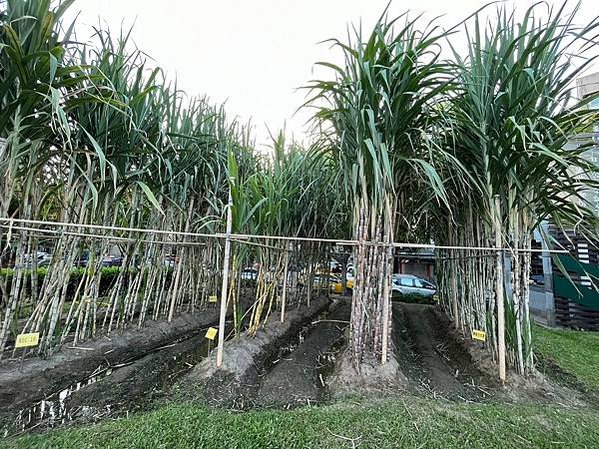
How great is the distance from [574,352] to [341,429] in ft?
9.66

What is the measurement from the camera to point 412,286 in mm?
8125

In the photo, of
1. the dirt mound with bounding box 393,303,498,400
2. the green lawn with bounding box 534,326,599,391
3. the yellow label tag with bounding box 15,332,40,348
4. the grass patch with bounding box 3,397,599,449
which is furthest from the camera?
the green lawn with bounding box 534,326,599,391

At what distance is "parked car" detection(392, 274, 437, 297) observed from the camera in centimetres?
791

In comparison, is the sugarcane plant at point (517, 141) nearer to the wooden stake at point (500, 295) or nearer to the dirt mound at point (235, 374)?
the wooden stake at point (500, 295)

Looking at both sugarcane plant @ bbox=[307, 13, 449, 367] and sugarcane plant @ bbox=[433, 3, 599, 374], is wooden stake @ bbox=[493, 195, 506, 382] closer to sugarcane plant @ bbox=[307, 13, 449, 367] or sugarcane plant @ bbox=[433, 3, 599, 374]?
sugarcane plant @ bbox=[433, 3, 599, 374]

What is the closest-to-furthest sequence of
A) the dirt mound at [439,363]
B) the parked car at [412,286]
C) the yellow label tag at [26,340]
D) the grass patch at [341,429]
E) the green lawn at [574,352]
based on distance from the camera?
the grass patch at [341,429] < the yellow label tag at [26,340] < the dirt mound at [439,363] < the green lawn at [574,352] < the parked car at [412,286]

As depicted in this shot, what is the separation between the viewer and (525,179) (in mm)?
2037

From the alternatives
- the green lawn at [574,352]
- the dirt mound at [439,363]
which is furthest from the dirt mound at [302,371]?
the green lawn at [574,352]

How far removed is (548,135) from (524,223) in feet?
1.92

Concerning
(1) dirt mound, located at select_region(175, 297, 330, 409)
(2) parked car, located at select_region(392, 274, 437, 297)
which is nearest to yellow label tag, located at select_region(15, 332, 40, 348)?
(1) dirt mound, located at select_region(175, 297, 330, 409)

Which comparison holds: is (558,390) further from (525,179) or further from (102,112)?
(102,112)

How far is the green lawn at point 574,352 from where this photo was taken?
92.4 inches

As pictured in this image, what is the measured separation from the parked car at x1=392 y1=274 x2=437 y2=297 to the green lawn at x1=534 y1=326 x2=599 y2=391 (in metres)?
3.88

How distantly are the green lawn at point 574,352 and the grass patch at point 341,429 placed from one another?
1.02 metres
